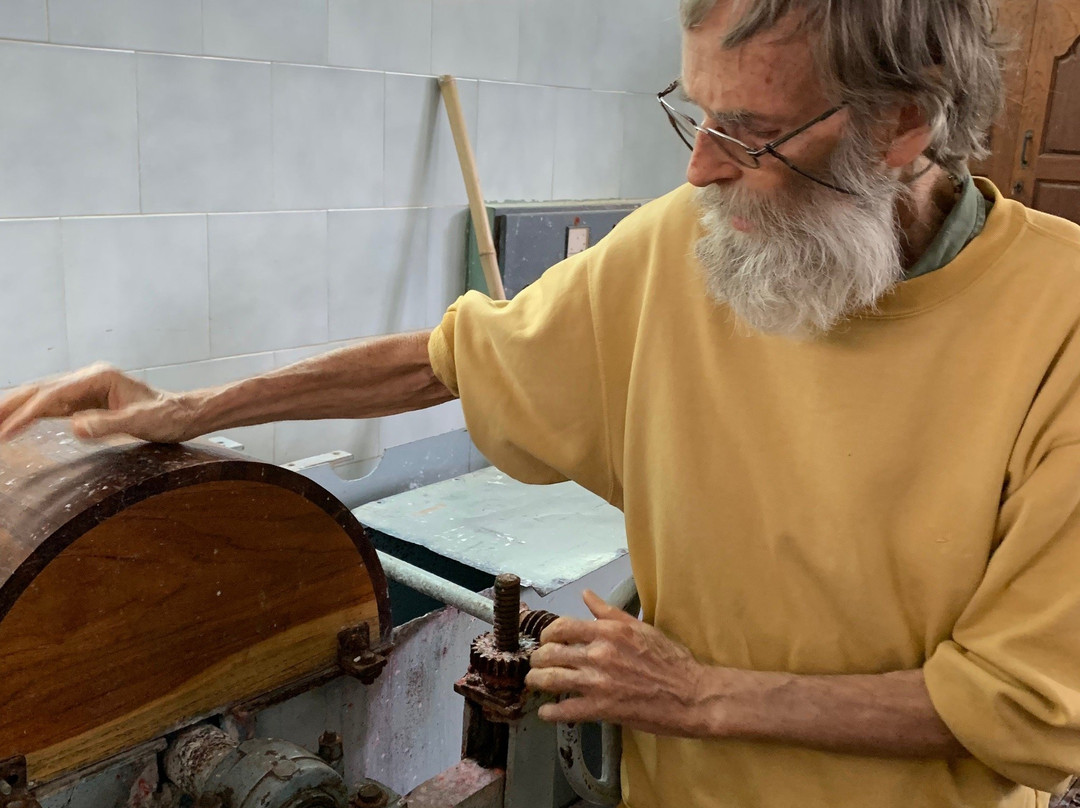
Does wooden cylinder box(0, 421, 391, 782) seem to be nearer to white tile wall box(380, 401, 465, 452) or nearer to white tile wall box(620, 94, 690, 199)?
white tile wall box(380, 401, 465, 452)

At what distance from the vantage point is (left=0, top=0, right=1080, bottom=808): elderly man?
0.96 metres

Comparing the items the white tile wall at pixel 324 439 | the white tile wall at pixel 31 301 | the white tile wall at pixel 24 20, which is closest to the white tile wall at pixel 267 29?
the white tile wall at pixel 24 20

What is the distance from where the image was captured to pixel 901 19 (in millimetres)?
950

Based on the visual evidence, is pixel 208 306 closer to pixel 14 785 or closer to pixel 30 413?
pixel 30 413

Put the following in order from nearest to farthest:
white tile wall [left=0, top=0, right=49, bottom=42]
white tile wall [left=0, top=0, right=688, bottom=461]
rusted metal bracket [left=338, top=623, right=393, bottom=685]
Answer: rusted metal bracket [left=338, top=623, right=393, bottom=685] < white tile wall [left=0, top=0, right=49, bottom=42] < white tile wall [left=0, top=0, right=688, bottom=461]

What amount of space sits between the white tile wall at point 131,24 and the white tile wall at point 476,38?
0.69 m

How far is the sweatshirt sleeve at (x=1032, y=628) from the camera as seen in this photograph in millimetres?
925

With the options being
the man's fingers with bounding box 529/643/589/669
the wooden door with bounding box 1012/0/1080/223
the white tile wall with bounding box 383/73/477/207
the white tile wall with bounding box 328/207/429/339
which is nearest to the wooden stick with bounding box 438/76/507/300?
the white tile wall with bounding box 383/73/477/207

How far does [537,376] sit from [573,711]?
387mm

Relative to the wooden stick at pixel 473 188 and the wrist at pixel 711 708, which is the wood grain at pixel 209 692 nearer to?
the wrist at pixel 711 708

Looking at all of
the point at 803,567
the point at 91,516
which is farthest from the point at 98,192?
the point at 803,567

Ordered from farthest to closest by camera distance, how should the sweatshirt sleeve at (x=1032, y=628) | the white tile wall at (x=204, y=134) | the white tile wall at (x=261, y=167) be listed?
the white tile wall at (x=204, y=134) < the white tile wall at (x=261, y=167) < the sweatshirt sleeve at (x=1032, y=628)

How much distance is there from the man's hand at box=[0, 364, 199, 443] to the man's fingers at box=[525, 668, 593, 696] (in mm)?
516

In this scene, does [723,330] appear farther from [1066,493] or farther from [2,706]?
[2,706]
